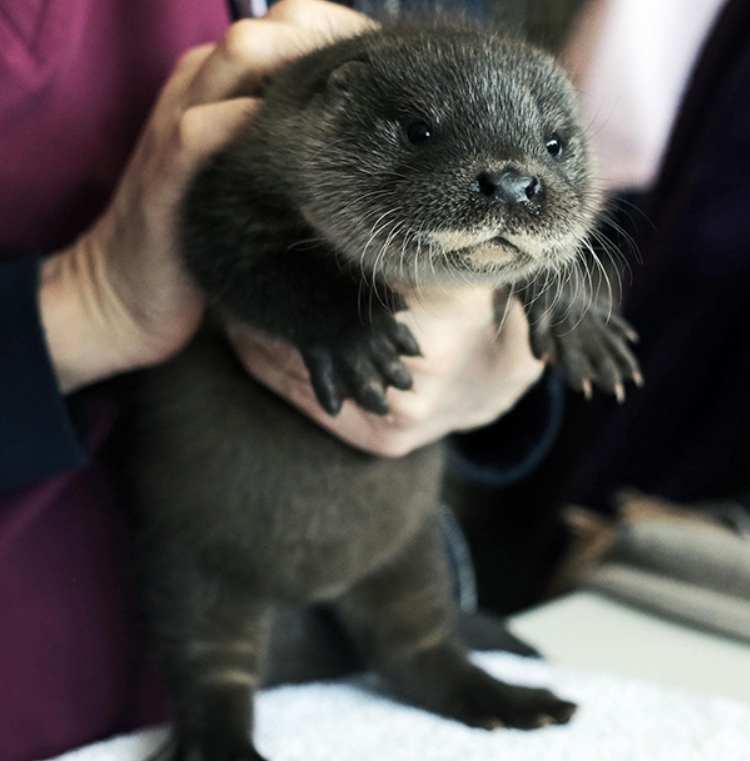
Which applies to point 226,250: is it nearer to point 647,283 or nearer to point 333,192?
point 333,192

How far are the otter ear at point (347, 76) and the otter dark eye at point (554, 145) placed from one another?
0.19m

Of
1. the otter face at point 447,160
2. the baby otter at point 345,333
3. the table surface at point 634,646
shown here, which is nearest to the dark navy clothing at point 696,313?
the table surface at point 634,646

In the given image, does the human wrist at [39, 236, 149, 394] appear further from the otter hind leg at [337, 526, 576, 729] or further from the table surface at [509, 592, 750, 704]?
the table surface at [509, 592, 750, 704]

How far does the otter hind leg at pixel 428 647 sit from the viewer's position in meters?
0.90

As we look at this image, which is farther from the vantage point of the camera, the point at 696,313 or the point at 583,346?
the point at 696,313

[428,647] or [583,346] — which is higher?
[583,346]

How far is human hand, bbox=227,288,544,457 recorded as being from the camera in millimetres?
907

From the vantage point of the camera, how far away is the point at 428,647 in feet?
3.31

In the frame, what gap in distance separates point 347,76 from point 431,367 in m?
0.32

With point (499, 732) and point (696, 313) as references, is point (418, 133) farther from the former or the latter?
point (696, 313)

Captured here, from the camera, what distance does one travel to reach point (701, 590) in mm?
1212

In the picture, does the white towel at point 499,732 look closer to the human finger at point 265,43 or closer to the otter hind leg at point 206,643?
Result: the otter hind leg at point 206,643

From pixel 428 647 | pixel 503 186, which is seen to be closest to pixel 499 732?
pixel 428 647

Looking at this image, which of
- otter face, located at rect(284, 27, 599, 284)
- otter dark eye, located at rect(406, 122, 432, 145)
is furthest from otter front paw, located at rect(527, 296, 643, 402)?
otter dark eye, located at rect(406, 122, 432, 145)
